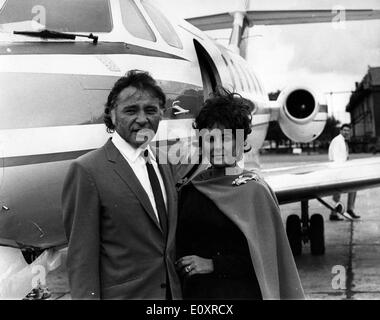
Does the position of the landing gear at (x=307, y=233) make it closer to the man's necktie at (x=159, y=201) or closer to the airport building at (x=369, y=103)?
the airport building at (x=369, y=103)

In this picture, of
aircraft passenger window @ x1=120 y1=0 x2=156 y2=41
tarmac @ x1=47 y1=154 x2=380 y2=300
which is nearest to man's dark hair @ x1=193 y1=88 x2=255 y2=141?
aircraft passenger window @ x1=120 y1=0 x2=156 y2=41

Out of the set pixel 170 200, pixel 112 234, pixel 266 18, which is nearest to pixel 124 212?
pixel 112 234

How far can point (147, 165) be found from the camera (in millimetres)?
2793

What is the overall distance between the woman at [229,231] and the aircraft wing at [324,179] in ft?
12.8

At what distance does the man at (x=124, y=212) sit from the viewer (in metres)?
2.54

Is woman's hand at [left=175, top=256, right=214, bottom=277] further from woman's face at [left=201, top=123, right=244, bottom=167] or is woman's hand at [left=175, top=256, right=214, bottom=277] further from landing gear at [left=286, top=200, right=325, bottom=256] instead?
landing gear at [left=286, top=200, right=325, bottom=256]

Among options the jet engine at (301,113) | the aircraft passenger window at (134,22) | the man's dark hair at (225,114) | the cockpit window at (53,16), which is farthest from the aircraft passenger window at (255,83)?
the man's dark hair at (225,114)

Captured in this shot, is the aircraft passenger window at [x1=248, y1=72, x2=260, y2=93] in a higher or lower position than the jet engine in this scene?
higher

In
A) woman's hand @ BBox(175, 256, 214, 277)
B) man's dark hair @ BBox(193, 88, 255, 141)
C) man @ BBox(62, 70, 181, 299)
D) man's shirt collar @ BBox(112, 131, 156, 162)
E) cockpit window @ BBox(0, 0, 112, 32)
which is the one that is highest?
cockpit window @ BBox(0, 0, 112, 32)

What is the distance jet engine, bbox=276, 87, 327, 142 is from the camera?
421 inches

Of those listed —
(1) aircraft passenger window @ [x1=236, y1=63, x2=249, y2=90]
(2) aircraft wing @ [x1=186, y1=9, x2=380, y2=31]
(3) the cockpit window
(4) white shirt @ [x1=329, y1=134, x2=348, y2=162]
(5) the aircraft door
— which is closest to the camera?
(3) the cockpit window
